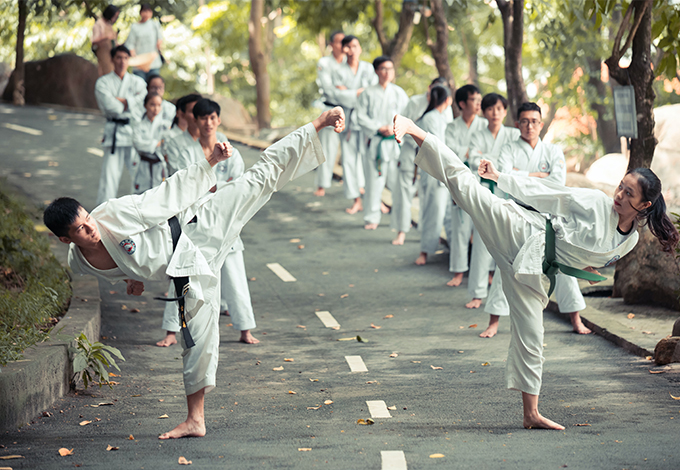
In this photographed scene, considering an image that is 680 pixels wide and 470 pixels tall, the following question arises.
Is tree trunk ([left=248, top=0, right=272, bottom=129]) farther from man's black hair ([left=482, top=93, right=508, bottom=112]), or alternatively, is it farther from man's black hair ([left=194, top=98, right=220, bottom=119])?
man's black hair ([left=194, top=98, right=220, bottom=119])

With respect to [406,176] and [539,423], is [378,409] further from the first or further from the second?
[406,176]

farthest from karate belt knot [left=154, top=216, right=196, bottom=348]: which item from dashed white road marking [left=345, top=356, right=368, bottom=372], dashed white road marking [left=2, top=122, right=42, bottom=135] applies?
dashed white road marking [left=2, top=122, right=42, bottom=135]

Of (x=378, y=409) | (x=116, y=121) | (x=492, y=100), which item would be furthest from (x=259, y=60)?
(x=378, y=409)

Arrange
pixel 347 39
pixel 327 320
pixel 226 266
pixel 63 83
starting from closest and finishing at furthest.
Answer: pixel 226 266 < pixel 327 320 < pixel 347 39 < pixel 63 83

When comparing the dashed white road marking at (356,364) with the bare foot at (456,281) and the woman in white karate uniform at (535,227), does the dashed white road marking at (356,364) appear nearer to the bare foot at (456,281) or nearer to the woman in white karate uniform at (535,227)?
the woman in white karate uniform at (535,227)

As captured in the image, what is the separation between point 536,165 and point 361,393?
114 inches

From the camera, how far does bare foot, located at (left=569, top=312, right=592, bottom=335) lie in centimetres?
688

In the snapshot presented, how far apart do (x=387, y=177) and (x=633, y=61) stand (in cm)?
397

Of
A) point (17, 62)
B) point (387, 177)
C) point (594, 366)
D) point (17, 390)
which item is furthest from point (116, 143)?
point (17, 62)

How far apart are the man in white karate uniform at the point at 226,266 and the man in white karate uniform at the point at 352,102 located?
4488 millimetres

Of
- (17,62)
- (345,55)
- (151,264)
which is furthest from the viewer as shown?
(17,62)

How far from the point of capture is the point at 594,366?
5.88m

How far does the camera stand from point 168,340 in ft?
22.1

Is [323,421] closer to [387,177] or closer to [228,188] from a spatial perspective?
[228,188]
